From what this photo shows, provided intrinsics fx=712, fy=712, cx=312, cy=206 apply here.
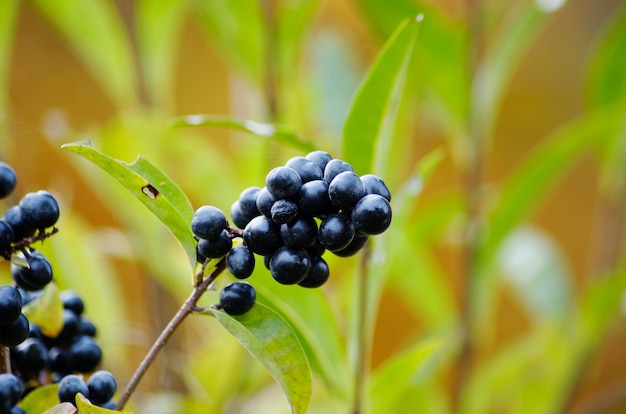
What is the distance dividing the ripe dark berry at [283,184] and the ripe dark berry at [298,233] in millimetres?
13

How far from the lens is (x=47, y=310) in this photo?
37 cm

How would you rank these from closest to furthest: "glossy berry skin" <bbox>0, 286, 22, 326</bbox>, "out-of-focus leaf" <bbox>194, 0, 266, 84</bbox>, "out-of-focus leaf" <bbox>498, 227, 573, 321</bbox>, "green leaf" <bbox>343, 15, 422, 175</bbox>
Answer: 1. "glossy berry skin" <bbox>0, 286, 22, 326</bbox>
2. "green leaf" <bbox>343, 15, 422, 175</bbox>
3. "out-of-focus leaf" <bbox>194, 0, 266, 84</bbox>
4. "out-of-focus leaf" <bbox>498, 227, 573, 321</bbox>

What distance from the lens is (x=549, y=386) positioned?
844 mm

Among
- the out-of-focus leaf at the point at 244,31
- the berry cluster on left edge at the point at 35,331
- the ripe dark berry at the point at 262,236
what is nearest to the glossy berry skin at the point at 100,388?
the berry cluster on left edge at the point at 35,331

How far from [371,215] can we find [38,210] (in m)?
0.16

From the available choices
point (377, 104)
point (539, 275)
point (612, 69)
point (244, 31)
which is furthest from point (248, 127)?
point (539, 275)

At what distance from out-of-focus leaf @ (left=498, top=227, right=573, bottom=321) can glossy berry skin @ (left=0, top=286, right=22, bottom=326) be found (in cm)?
74

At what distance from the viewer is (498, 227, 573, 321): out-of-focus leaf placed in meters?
0.99

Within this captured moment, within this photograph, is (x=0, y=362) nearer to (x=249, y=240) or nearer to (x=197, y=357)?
(x=249, y=240)

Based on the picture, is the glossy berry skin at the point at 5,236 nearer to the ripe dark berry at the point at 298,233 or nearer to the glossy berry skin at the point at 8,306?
the glossy berry skin at the point at 8,306

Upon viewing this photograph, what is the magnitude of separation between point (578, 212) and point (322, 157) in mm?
1536

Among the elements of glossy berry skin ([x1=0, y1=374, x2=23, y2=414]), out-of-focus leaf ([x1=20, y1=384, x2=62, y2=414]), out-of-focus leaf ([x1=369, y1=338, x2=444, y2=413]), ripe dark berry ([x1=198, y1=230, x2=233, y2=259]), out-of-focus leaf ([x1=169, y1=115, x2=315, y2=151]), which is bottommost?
glossy berry skin ([x1=0, y1=374, x2=23, y2=414])

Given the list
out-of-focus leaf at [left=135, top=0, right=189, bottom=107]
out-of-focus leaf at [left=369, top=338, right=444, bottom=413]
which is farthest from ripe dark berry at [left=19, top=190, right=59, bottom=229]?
out-of-focus leaf at [left=135, top=0, right=189, bottom=107]

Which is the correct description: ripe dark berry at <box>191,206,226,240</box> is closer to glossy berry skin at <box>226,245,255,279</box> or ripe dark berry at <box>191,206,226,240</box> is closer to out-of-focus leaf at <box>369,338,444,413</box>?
glossy berry skin at <box>226,245,255,279</box>
